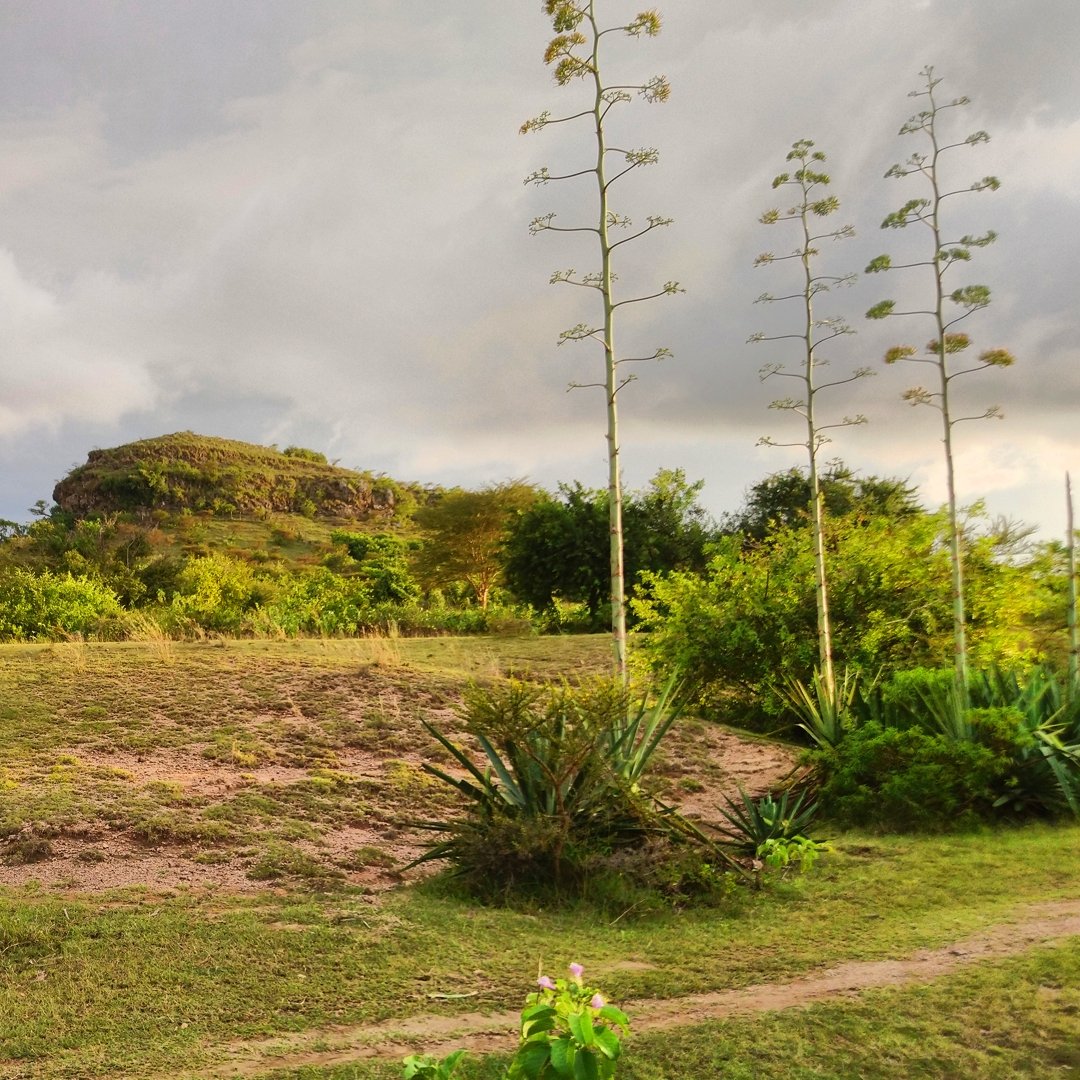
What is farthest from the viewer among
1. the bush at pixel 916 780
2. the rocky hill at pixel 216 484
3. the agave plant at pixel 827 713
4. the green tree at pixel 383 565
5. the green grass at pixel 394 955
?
the rocky hill at pixel 216 484

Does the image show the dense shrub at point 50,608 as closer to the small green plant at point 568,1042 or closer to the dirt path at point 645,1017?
the dirt path at point 645,1017

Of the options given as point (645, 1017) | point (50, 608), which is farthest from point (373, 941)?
point (50, 608)

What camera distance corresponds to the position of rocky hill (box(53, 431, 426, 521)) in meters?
74.7

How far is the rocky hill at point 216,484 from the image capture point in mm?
74688

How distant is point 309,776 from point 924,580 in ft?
30.6

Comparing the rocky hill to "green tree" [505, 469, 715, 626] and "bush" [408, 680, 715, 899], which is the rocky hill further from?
"bush" [408, 680, 715, 899]

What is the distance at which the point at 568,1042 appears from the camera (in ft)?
9.29

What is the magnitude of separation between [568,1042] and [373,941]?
283cm

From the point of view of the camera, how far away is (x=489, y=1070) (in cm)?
377

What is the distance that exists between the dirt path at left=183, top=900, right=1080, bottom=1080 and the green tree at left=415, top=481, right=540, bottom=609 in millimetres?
35238

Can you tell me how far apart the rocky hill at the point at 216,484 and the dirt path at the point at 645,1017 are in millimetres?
69468

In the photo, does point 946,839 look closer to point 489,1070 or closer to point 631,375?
point 631,375

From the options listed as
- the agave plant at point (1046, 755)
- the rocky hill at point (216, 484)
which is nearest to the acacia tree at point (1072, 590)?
the agave plant at point (1046, 755)

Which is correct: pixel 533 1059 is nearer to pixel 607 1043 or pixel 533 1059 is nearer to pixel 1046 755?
pixel 607 1043
